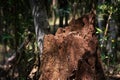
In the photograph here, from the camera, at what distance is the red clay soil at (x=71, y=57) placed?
5.19 meters

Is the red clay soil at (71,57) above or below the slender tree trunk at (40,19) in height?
below

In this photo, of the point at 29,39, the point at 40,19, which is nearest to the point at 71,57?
the point at 40,19

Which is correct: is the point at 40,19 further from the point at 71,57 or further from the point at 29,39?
the point at 71,57

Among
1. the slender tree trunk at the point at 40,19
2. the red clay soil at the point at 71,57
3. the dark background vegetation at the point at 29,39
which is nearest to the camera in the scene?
the red clay soil at the point at 71,57

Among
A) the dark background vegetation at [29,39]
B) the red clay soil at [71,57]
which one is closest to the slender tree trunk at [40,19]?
the dark background vegetation at [29,39]

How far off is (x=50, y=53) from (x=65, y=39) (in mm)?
349

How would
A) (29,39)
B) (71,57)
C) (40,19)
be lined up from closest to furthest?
(71,57) < (40,19) < (29,39)

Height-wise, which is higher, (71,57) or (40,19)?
(40,19)

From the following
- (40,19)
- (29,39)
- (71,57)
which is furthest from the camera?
(29,39)

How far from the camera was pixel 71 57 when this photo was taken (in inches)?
206

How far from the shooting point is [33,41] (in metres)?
8.02

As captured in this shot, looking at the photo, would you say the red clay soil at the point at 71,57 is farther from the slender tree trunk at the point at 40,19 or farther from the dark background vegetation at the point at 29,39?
the slender tree trunk at the point at 40,19

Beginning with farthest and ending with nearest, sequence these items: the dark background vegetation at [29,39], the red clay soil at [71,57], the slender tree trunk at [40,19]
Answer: the dark background vegetation at [29,39] → the slender tree trunk at [40,19] → the red clay soil at [71,57]

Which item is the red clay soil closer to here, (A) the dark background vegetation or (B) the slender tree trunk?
(A) the dark background vegetation
